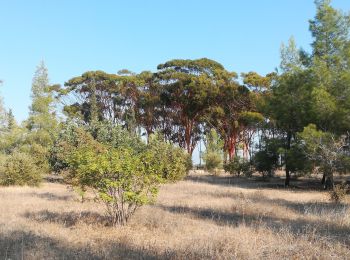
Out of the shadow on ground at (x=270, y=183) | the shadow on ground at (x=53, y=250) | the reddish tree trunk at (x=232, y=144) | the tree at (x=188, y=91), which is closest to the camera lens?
the shadow on ground at (x=53, y=250)

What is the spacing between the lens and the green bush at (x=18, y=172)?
A: 83.3ft

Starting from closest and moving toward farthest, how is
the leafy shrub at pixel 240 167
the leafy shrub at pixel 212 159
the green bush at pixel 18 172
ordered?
the green bush at pixel 18 172 → the leafy shrub at pixel 240 167 → the leafy shrub at pixel 212 159

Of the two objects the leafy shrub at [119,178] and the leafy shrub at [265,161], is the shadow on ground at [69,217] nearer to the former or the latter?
the leafy shrub at [119,178]

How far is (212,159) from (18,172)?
23299 mm

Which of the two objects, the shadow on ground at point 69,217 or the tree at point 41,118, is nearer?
the shadow on ground at point 69,217

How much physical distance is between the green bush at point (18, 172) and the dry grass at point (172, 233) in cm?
1061

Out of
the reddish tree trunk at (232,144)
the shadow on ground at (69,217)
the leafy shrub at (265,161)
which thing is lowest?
Result: the shadow on ground at (69,217)

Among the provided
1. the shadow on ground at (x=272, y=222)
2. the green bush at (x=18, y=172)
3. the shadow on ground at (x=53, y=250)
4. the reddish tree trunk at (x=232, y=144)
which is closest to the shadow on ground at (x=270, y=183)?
the shadow on ground at (x=272, y=222)

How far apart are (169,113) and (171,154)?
21976 mm

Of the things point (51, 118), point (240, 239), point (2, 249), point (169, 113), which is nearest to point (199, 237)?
point (240, 239)

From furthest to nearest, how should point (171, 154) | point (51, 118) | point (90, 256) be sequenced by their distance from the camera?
point (51, 118)
point (171, 154)
point (90, 256)

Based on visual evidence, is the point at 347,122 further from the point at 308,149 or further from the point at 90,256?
the point at 90,256

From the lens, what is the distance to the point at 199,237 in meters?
9.33

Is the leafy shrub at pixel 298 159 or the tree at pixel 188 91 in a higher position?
the tree at pixel 188 91
